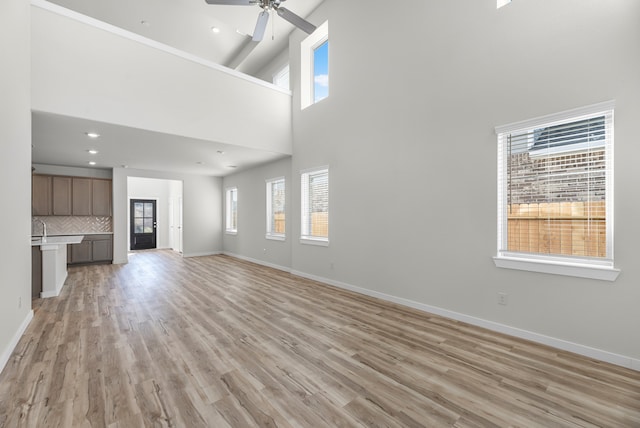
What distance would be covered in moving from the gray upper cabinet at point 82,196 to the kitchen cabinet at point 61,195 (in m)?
0.11

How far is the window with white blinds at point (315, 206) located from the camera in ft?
17.6

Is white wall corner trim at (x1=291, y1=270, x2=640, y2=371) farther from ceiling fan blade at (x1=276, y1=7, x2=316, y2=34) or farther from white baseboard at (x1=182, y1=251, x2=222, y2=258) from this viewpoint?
white baseboard at (x1=182, y1=251, x2=222, y2=258)

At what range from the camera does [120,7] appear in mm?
5562

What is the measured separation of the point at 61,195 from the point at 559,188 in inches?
385

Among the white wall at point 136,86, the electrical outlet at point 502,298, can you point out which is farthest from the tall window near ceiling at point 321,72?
the electrical outlet at point 502,298

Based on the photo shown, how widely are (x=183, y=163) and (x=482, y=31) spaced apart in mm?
6475

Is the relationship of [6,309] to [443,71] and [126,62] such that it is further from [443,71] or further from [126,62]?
[443,71]

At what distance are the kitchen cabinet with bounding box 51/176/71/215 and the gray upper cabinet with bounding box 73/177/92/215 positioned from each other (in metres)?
0.11

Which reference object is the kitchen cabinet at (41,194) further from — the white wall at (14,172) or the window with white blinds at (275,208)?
the window with white blinds at (275,208)

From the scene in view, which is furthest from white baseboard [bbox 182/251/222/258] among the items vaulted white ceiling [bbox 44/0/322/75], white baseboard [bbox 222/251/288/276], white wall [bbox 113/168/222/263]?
vaulted white ceiling [bbox 44/0/322/75]

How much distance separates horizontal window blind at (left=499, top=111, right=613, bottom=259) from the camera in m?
2.51

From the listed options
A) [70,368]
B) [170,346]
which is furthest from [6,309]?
[170,346]

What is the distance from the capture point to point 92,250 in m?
7.19

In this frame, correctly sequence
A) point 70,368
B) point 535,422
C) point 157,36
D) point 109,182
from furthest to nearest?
point 109,182 → point 157,36 → point 70,368 → point 535,422
